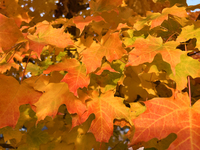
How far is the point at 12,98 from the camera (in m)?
0.59

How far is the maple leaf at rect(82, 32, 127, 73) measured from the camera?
0.60m

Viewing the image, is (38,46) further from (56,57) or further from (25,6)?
(25,6)

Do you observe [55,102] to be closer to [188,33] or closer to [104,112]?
[104,112]

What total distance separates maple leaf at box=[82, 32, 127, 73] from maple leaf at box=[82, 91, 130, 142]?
0.16 metres

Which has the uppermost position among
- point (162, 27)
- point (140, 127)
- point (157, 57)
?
point (162, 27)

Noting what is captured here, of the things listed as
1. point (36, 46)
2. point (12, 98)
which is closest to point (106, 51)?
point (36, 46)

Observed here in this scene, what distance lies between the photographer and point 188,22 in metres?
0.72

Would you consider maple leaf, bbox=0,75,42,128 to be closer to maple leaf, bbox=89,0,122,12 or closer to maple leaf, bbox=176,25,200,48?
maple leaf, bbox=89,0,122,12

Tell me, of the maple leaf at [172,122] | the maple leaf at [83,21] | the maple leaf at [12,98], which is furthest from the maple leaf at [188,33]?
the maple leaf at [12,98]

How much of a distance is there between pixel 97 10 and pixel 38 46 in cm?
40

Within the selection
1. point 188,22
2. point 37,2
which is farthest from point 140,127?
point 37,2

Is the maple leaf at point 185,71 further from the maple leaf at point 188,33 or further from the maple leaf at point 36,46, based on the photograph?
the maple leaf at point 36,46

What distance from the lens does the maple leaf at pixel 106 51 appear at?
23.8 inches

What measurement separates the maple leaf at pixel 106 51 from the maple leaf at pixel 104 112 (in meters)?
0.16
